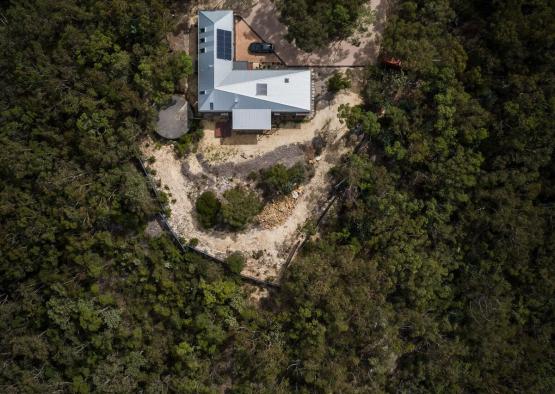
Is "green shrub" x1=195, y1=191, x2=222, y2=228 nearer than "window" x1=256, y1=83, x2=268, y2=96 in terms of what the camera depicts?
No

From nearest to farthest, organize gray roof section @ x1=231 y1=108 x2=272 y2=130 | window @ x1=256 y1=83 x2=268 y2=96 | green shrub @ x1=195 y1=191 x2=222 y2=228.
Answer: window @ x1=256 y1=83 x2=268 y2=96
gray roof section @ x1=231 y1=108 x2=272 y2=130
green shrub @ x1=195 y1=191 x2=222 y2=228

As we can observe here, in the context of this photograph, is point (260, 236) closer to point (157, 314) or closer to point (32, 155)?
point (157, 314)

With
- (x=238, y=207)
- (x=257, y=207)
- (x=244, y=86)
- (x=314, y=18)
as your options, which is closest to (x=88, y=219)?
(x=238, y=207)

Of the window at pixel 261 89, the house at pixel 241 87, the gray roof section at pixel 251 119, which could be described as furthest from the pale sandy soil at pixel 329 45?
the gray roof section at pixel 251 119

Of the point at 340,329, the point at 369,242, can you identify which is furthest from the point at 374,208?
the point at 340,329

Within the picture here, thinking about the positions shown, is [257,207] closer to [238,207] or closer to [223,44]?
[238,207]

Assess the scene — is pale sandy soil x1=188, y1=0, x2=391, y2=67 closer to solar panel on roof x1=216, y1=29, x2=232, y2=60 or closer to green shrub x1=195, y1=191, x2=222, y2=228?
solar panel on roof x1=216, y1=29, x2=232, y2=60

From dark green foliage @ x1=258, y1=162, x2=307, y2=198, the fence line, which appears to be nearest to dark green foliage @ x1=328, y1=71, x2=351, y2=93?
dark green foliage @ x1=258, y1=162, x2=307, y2=198
